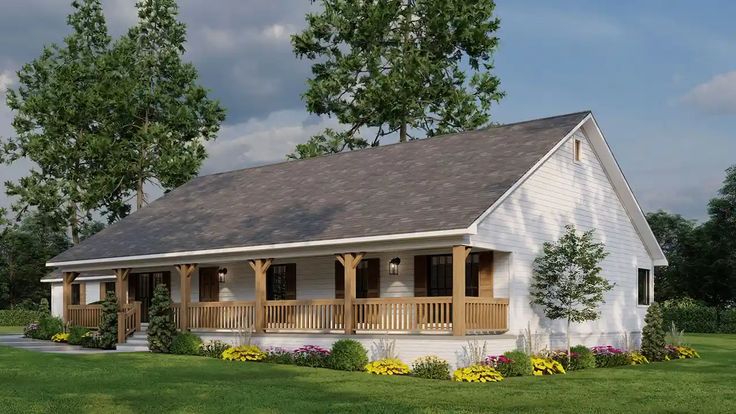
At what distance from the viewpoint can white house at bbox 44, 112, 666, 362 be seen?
20.7m

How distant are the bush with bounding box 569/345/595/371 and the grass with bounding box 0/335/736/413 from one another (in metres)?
0.42

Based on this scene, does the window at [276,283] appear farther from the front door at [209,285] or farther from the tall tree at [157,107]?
the tall tree at [157,107]

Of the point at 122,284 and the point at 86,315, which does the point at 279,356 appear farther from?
the point at 86,315

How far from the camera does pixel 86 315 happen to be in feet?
99.0

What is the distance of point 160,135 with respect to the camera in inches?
2023

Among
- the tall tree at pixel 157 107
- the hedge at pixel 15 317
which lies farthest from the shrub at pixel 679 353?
the hedge at pixel 15 317

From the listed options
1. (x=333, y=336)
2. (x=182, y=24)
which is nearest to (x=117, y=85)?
(x=182, y=24)

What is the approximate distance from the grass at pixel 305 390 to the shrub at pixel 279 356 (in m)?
0.80

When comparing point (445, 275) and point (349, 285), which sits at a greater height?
point (445, 275)

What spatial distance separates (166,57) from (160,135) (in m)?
5.73

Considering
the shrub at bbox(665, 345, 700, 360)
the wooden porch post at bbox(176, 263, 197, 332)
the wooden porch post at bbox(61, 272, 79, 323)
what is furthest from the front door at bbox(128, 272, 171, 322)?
the shrub at bbox(665, 345, 700, 360)

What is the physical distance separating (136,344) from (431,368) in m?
11.3

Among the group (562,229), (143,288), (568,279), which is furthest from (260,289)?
(143,288)

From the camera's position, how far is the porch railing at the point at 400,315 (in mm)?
20266
